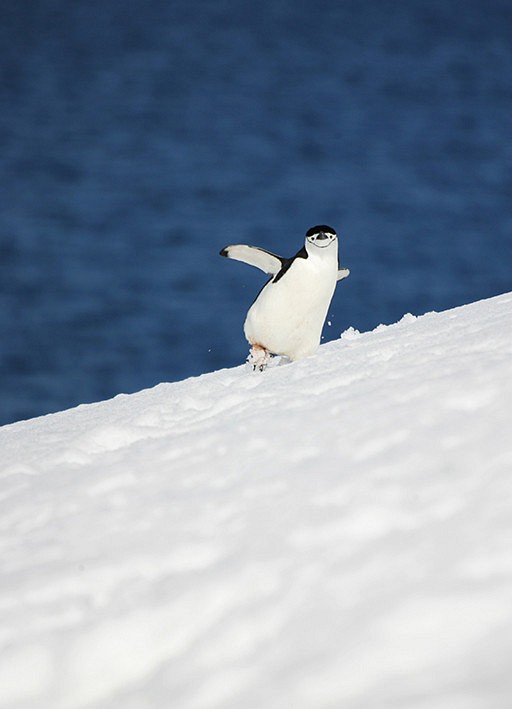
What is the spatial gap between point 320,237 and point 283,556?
7.53 feet

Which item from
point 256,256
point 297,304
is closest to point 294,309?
point 297,304

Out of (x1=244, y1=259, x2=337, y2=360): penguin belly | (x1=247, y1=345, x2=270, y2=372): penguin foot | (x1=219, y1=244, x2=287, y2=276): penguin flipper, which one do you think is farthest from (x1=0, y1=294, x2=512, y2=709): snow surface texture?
(x1=219, y1=244, x2=287, y2=276): penguin flipper

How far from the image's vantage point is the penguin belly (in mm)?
3832

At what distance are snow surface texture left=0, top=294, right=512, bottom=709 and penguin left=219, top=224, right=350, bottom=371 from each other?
136cm

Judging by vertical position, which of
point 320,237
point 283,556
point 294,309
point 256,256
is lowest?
point 283,556

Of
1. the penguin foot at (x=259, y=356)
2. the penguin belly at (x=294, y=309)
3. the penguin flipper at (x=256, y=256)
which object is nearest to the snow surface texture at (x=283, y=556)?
the penguin belly at (x=294, y=309)

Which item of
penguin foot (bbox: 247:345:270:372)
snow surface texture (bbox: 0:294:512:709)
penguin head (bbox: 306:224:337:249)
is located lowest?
snow surface texture (bbox: 0:294:512:709)

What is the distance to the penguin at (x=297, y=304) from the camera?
12.6 ft

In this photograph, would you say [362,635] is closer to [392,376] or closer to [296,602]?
[296,602]

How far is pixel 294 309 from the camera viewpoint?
385 centimetres

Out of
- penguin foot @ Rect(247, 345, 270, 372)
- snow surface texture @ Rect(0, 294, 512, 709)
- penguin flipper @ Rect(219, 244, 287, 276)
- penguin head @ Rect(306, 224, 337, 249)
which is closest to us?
snow surface texture @ Rect(0, 294, 512, 709)

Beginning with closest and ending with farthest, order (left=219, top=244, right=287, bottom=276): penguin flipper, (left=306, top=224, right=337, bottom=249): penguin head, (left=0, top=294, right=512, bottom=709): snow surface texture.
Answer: (left=0, top=294, right=512, bottom=709): snow surface texture, (left=306, top=224, right=337, bottom=249): penguin head, (left=219, top=244, right=287, bottom=276): penguin flipper

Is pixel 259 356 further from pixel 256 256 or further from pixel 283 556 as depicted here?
pixel 283 556

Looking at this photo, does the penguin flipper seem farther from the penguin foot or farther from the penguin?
the penguin foot
